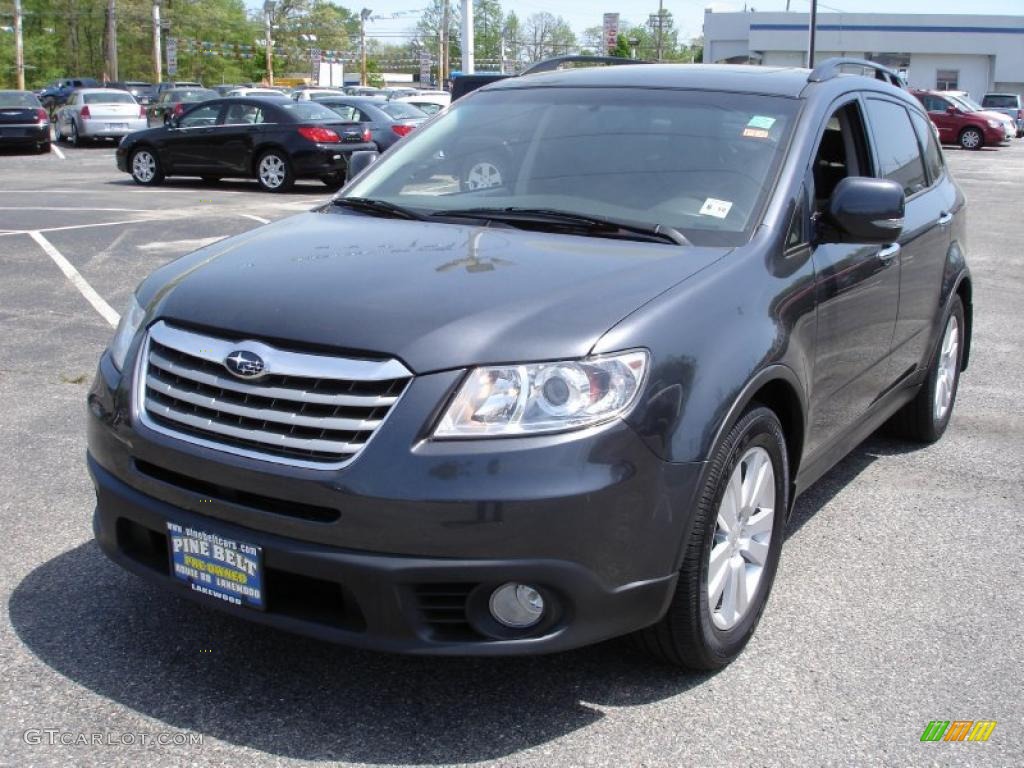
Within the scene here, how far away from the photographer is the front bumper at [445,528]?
278cm

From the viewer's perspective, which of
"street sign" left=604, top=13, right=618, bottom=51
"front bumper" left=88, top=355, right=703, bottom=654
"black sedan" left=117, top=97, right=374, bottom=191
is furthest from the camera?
"street sign" left=604, top=13, right=618, bottom=51

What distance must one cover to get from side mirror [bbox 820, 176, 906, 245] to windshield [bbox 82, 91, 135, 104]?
96.7 feet

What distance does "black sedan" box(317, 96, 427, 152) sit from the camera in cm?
2023

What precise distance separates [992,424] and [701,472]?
12.3 ft

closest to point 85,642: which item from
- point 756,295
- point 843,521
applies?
point 756,295

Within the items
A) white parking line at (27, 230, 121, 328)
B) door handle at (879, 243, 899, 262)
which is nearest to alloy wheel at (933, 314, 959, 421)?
door handle at (879, 243, 899, 262)

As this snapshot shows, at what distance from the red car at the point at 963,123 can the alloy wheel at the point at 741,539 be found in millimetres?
36649

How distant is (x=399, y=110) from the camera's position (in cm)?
2384

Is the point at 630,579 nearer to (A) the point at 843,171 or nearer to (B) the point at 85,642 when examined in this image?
(B) the point at 85,642

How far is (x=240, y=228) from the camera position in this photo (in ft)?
43.2

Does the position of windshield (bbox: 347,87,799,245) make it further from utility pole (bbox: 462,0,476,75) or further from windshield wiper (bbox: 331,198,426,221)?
utility pole (bbox: 462,0,476,75)

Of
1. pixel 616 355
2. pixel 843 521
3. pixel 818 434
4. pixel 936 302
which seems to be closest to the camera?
pixel 616 355

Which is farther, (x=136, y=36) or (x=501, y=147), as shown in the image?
(x=136, y=36)

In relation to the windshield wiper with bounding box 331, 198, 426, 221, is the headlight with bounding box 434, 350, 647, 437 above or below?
below
